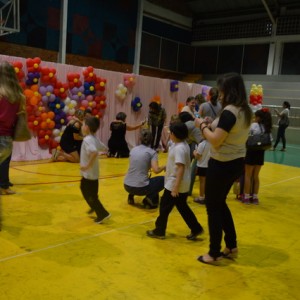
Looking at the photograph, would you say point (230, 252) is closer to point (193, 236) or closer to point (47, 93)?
point (193, 236)

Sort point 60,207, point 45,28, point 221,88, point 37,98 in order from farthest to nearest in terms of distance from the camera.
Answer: point 45,28 < point 37,98 < point 60,207 < point 221,88

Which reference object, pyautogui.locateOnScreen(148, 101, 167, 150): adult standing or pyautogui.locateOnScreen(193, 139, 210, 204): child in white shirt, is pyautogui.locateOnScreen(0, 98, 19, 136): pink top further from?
pyautogui.locateOnScreen(148, 101, 167, 150): adult standing

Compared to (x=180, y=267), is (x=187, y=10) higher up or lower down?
higher up

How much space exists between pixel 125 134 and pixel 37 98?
2.71 meters

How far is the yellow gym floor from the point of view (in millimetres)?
2721

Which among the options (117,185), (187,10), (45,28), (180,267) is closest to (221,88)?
(180,267)

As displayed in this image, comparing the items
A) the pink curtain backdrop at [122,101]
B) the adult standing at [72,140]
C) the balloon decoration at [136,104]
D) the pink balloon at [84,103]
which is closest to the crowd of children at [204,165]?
the adult standing at [72,140]

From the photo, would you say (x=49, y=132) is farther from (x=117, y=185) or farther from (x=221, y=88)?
(x=221, y=88)

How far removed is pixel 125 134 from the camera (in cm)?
945

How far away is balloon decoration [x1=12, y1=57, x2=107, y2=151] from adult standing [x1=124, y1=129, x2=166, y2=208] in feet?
11.1

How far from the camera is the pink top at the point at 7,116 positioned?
3.55 m

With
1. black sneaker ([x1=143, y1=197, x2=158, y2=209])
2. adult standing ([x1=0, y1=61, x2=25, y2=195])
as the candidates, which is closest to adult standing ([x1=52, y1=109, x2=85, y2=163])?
black sneaker ([x1=143, y1=197, x2=158, y2=209])

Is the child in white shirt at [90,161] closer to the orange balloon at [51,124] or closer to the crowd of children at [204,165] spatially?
the crowd of children at [204,165]

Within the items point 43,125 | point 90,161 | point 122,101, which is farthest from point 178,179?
point 122,101
